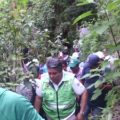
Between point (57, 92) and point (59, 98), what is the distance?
9 centimetres

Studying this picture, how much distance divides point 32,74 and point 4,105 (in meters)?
3.09

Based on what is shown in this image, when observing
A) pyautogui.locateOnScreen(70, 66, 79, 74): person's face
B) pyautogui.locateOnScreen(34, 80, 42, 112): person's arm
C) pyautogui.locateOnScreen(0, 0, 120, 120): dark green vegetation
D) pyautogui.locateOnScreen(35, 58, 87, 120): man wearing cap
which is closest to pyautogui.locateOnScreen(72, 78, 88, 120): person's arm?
pyautogui.locateOnScreen(35, 58, 87, 120): man wearing cap

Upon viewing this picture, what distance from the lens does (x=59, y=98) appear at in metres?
5.20

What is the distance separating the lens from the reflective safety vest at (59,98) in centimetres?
518

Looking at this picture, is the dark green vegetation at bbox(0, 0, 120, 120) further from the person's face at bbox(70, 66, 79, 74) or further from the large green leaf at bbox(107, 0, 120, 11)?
the person's face at bbox(70, 66, 79, 74)

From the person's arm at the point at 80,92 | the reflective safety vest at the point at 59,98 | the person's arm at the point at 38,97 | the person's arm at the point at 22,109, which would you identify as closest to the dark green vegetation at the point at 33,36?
the person's arm at the point at 38,97

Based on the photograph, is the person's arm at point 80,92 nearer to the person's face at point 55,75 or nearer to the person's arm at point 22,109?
the person's face at point 55,75

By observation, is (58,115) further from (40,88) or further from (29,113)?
(29,113)

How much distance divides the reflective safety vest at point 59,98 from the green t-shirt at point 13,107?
315 cm

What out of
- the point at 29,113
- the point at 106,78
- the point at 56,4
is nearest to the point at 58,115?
the point at 106,78

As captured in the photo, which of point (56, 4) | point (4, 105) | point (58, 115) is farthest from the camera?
point (56, 4)

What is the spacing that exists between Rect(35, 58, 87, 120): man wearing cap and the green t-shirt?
3102 mm

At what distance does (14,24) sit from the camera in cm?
554

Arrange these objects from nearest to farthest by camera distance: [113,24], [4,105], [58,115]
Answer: [4,105], [113,24], [58,115]
